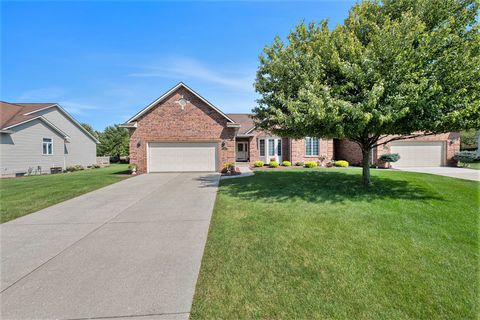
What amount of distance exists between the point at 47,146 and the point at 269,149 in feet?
68.9

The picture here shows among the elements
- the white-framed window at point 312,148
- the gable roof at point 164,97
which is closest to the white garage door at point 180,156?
the gable roof at point 164,97

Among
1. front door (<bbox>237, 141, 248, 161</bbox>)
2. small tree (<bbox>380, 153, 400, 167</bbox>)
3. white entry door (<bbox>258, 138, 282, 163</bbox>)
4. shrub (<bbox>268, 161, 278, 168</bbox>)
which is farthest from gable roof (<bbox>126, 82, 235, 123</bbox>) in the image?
small tree (<bbox>380, 153, 400, 167</bbox>)

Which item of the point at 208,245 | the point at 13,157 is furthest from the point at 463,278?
the point at 13,157

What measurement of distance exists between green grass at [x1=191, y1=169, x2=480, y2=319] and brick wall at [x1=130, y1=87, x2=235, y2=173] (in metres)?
9.81

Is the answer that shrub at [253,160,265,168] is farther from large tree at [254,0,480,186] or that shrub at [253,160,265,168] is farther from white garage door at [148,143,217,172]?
large tree at [254,0,480,186]

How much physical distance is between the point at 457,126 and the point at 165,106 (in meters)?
15.4

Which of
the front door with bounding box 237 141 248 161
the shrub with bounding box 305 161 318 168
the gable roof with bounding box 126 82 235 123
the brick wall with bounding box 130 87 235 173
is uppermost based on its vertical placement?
the gable roof with bounding box 126 82 235 123

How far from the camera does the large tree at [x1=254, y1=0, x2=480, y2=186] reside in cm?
616

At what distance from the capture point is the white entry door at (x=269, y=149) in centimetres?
2138

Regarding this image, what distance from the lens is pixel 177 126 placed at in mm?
15789

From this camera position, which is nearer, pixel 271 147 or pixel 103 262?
pixel 103 262

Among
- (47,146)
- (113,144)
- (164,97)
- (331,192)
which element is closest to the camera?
(331,192)

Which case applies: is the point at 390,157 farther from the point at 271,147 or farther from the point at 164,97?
the point at 164,97

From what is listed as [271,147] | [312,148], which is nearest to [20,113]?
[271,147]
